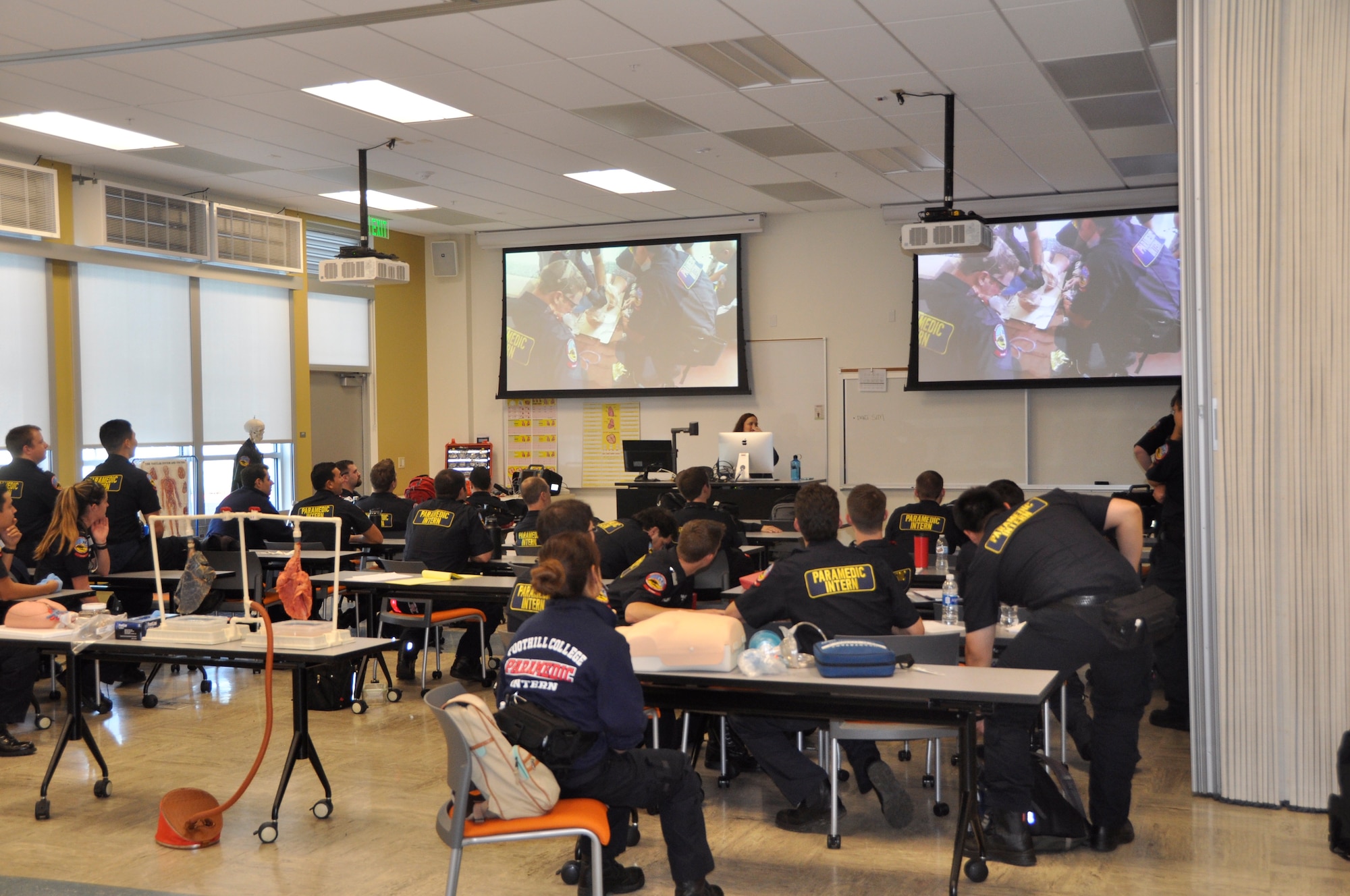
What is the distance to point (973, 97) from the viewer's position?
708 centimetres

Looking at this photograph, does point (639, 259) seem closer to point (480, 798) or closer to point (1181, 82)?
point (1181, 82)

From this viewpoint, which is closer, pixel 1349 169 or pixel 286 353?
pixel 1349 169

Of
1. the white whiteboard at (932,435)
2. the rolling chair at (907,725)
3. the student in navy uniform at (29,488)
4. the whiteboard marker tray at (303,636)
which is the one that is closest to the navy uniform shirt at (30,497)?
the student in navy uniform at (29,488)

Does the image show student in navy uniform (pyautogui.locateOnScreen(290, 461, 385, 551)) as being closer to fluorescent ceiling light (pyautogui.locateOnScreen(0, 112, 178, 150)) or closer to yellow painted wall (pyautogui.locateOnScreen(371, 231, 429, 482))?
fluorescent ceiling light (pyautogui.locateOnScreen(0, 112, 178, 150))

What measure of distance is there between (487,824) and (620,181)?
7.27m

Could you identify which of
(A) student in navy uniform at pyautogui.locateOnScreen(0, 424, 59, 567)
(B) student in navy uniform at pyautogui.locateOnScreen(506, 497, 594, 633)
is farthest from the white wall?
(B) student in navy uniform at pyautogui.locateOnScreen(506, 497, 594, 633)

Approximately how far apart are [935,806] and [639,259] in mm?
8009

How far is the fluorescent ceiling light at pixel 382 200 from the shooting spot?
994 centimetres

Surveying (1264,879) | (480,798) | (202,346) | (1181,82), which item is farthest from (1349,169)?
(202,346)

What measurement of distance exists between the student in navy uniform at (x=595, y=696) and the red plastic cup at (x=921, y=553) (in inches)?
121

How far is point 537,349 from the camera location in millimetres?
12062

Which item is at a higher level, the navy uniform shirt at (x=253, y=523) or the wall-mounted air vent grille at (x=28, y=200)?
the wall-mounted air vent grille at (x=28, y=200)

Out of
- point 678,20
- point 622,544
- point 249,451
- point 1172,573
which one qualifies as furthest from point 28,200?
point 1172,573

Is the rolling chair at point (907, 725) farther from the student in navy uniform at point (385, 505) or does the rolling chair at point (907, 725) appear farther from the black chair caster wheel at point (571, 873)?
the student in navy uniform at point (385, 505)
